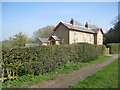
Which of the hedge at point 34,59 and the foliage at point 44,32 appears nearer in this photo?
the hedge at point 34,59

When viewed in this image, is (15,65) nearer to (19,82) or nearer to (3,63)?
(3,63)

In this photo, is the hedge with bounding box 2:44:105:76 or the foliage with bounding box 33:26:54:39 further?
the foliage with bounding box 33:26:54:39

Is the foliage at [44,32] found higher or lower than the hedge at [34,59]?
higher

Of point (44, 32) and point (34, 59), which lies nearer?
point (34, 59)

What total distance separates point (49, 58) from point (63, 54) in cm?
179

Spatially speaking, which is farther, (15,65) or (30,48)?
(30,48)

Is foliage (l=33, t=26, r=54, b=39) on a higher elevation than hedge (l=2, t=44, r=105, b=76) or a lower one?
higher

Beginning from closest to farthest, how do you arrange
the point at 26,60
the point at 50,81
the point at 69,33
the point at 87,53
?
1. the point at 50,81
2. the point at 26,60
3. the point at 87,53
4. the point at 69,33

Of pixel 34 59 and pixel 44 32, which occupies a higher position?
pixel 44 32

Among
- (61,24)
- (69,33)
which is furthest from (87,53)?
(61,24)

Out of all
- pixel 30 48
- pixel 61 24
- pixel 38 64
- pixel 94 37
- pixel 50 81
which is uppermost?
pixel 61 24

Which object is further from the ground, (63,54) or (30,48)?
(30,48)

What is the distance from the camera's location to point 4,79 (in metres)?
5.82

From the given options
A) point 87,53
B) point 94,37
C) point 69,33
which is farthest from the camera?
point 94,37
